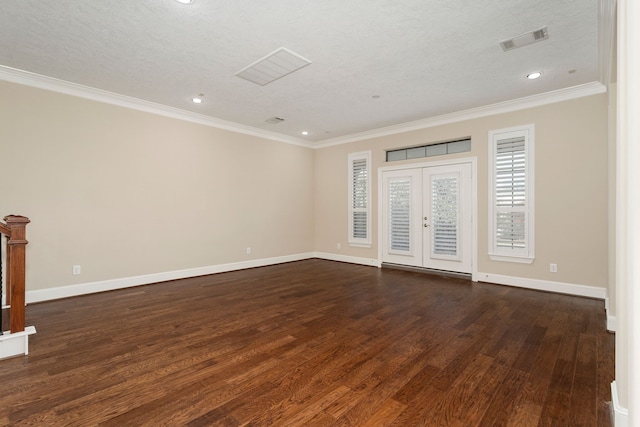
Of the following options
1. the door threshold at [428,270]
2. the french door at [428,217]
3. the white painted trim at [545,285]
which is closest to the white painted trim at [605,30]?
the french door at [428,217]

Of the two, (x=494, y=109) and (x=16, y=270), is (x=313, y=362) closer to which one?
(x=16, y=270)

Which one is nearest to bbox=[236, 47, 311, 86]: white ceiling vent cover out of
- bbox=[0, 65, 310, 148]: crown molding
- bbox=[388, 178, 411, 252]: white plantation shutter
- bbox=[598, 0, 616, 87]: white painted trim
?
bbox=[0, 65, 310, 148]: crown molding

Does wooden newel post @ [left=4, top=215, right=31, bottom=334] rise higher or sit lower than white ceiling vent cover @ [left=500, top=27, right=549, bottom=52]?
lower

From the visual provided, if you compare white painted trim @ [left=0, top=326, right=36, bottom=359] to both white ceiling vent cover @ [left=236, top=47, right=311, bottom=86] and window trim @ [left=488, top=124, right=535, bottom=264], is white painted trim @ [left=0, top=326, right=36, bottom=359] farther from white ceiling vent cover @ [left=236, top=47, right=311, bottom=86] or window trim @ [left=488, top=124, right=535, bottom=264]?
window trim @ [left=488, top=124, right=535, bottom=264]

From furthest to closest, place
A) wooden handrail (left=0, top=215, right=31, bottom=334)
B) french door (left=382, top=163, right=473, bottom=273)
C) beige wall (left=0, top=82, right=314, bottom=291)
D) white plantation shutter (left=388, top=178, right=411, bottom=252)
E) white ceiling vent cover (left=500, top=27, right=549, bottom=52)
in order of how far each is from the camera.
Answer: white plantation shutter (left=388, top=178, right=411, bottom=252)
french door (left=382, top=163, right=473, bottom=273)
beige wall (left=0, top=82, right=314, bottom=291)
white ceiling vent cover (left=500, top=27, right=549, bottom=52)
wooden handrail (left=0, top=215, right=31, bottom=334)

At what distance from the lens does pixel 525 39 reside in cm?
311

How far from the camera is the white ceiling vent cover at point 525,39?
3.01 m

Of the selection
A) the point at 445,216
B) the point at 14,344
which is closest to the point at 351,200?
the point at 445,216

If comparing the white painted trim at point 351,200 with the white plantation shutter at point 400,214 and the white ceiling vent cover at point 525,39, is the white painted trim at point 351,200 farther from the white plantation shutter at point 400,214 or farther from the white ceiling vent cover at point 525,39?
the white ceiling vent cover at point 525,39

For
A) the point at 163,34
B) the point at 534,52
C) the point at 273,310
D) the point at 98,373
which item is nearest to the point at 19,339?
the point at 98,373

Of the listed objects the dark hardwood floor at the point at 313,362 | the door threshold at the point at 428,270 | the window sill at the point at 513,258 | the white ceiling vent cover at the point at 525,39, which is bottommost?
the dark hardwood floor at the point at 313,362

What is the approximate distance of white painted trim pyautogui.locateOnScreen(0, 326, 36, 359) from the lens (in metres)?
2.44

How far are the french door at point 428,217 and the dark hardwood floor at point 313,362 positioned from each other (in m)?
1.44

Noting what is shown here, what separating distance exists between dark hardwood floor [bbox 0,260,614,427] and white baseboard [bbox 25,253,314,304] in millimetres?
188
